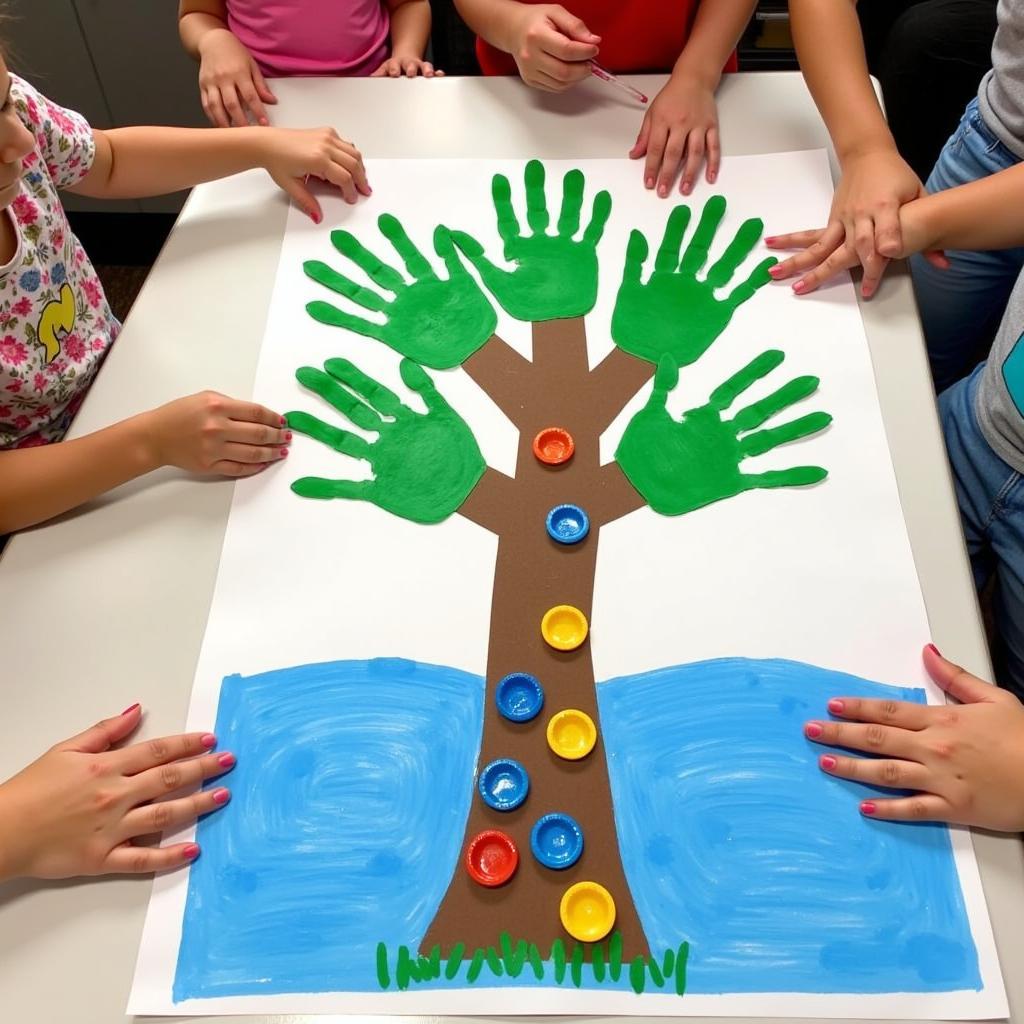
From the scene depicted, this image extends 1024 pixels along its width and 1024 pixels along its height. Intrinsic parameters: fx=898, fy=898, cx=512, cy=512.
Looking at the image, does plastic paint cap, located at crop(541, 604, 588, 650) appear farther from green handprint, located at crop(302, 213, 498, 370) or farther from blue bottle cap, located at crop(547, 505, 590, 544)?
green handprint, located at crop(302, 213, 498, 370)

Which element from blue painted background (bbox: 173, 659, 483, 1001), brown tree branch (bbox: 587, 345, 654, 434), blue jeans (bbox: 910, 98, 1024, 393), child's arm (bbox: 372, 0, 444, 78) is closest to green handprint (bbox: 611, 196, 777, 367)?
brown tree branch (bbox: 587, 345, 654, 434)

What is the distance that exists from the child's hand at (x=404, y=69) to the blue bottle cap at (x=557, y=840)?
0.82 meters

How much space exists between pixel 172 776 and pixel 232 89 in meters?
0.73

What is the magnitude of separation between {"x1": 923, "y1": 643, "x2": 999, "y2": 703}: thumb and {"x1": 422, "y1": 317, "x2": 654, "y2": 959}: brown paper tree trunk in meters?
0.22

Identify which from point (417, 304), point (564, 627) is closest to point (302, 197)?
point (417, 304)

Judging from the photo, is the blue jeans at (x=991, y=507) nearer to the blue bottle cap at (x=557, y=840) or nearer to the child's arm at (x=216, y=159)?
the blue bottle cap at (x=557, y=840)

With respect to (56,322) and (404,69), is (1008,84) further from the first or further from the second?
(56,322)

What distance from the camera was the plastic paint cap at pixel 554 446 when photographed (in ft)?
2.27

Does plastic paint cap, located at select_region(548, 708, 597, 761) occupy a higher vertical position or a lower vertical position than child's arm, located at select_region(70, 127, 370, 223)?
lower

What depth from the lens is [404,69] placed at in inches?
41.0

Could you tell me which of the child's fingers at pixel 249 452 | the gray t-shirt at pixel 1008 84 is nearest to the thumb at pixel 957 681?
the child's fingers at pixel 249 452

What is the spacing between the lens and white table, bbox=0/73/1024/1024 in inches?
20.8

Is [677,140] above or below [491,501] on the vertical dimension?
above

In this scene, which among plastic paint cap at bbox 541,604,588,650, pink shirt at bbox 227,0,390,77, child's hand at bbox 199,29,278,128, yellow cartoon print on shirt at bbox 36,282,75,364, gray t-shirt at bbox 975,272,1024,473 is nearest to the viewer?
plastic paint cap at bbox 541,604,588,650
